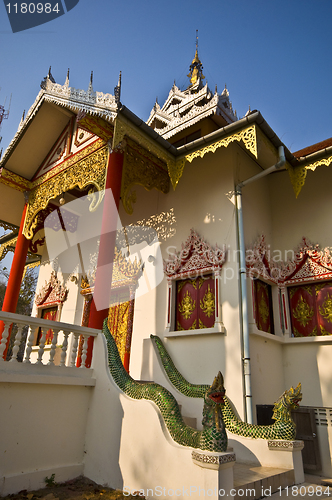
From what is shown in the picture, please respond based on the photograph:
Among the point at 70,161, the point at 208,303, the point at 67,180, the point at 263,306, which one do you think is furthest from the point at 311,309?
the point at 70,161

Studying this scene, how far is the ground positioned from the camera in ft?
10.8

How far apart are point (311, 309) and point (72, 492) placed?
14.7 feet

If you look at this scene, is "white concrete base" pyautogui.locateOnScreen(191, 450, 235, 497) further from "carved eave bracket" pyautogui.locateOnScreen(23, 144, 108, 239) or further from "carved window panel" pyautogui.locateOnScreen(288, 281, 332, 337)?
"carved eave bracket" pyautogui.locateOnScreen(23, 144, 108, 239)

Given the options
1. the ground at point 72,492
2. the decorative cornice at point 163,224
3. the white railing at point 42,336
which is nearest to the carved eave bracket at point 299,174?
the decorative cornice at point 163,224

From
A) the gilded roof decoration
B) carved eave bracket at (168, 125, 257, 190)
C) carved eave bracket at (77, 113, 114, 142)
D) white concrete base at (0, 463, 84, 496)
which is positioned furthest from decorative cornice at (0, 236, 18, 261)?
white concrete base at (0, 463, 84, 496)

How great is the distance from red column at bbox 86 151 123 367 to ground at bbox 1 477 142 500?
129 cm

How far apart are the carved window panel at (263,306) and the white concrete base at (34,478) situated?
11.0ft

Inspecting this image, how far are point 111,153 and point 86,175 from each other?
785mm

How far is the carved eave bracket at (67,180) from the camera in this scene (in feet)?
19.9

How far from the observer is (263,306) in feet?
20.1

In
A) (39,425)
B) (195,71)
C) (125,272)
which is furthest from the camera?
(195,71)

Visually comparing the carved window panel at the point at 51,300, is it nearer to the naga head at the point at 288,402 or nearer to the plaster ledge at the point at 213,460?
the naga head at the point at 288,402

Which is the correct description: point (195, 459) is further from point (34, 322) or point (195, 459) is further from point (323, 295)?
point (323, 295)

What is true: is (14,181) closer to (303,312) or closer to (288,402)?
(303,312)
